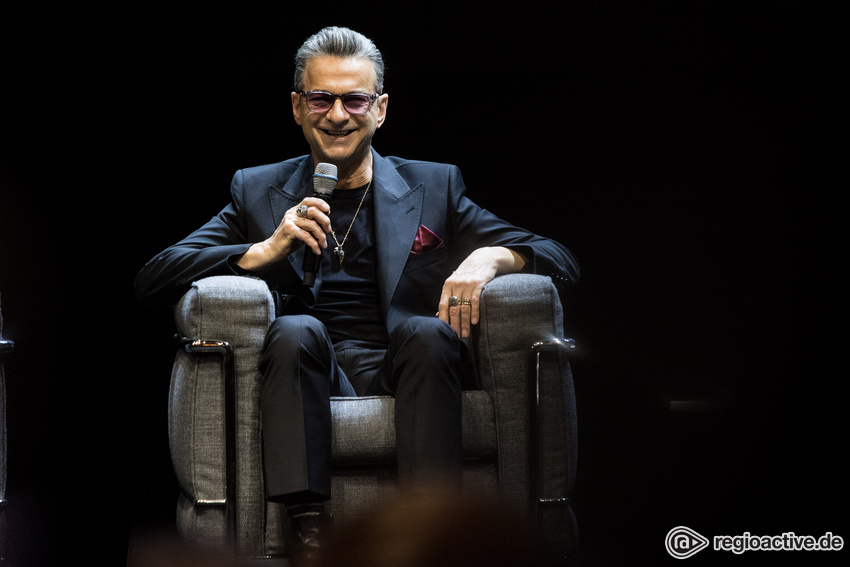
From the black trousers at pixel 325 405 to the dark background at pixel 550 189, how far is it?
4.05ft

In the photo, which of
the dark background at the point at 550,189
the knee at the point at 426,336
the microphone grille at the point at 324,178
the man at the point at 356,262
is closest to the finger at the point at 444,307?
the man at the point at 356,262

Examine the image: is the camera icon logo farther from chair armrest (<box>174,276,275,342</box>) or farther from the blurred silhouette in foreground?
the blurred silhouette in foreground

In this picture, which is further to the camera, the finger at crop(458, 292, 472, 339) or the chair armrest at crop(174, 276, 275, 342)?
the finger at crop(458, 292, 472, 339)

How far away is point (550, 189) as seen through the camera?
3.31m

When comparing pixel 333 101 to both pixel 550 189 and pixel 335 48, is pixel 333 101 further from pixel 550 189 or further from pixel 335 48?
pixel 550 189

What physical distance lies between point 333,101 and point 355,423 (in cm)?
86

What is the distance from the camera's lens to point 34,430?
3.18 m

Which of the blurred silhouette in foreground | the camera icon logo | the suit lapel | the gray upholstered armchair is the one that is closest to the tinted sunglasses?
the suit lapel

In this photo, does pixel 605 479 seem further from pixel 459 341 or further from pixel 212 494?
pixel 212 494

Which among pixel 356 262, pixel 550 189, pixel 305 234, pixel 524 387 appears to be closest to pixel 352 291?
pixel 356 262

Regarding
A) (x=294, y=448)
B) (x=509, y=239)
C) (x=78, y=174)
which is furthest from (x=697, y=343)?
(x=78, y=174)

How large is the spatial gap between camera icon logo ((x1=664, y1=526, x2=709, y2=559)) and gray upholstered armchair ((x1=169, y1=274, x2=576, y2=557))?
9.0 inches

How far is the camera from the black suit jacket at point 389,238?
7.18 ft

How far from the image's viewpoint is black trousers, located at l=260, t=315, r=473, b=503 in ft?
5.83
